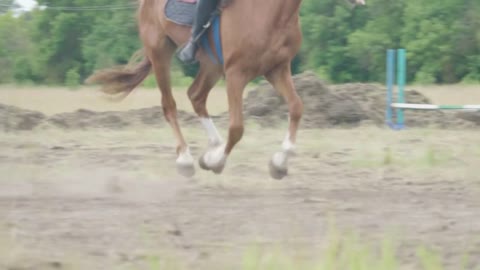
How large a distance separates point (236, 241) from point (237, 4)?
3.22m

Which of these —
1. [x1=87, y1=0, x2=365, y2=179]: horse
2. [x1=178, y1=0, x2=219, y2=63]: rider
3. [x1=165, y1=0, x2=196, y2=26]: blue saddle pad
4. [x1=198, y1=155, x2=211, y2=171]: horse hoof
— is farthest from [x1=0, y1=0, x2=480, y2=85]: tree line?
[x1=198, y1=155, x2=211, y2=171]: horse hoof

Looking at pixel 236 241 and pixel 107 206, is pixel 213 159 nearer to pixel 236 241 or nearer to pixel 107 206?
pixel 107 206

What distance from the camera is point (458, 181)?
8.27 metres

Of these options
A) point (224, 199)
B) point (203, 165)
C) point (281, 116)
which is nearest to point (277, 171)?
point (203, 165)

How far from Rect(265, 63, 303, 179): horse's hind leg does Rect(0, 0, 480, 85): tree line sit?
24.5 m

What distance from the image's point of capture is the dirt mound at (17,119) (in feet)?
46.7

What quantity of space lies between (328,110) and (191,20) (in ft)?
21.7

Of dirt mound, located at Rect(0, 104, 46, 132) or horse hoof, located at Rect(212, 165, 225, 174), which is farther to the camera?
dirt mound, located at Rect(0, 104, 46, 132)

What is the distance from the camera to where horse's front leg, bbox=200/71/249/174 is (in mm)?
8172

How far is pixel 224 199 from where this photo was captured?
729 centimetres

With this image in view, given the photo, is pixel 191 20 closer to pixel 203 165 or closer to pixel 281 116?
pixel 203 165

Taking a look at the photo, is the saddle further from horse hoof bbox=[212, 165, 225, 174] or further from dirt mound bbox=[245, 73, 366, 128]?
dirt mound bbox=[245, 73, 366, 128]

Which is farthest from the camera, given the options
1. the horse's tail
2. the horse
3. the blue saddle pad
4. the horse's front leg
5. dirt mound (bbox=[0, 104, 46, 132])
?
dirt mound (bbox=[0, 104, 46, 132])

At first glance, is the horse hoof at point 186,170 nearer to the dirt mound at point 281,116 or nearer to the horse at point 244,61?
the horse at point 244,61
